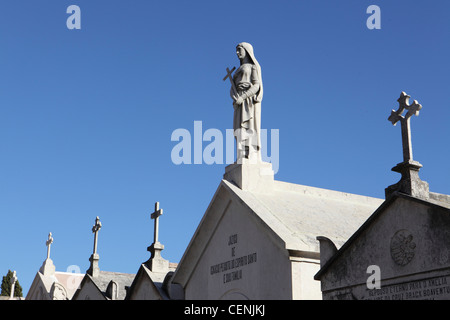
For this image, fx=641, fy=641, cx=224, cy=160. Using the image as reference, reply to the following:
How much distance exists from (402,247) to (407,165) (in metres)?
1.45

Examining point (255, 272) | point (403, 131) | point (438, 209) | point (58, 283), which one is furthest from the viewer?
point (58, 283)

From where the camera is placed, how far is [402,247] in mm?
10664

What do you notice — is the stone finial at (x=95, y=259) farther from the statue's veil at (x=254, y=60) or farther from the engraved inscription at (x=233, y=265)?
the statue's veil at (x=254, y=60)

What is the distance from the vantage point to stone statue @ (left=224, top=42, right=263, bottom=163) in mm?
16750

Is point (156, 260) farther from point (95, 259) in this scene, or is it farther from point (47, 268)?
point (47, 268)

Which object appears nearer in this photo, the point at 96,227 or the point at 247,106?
the point at 247,106

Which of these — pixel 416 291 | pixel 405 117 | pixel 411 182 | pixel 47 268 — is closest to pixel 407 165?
pixel 411 182

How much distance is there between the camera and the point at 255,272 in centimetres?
1452

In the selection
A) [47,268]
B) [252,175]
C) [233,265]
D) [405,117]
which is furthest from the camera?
[47,268]

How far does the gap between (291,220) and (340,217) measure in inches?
74.7

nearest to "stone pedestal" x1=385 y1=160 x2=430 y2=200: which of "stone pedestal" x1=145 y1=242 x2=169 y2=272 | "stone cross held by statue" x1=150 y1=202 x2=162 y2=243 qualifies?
"stone pedestal" x1=145 y1=242 x2=169 y2=272

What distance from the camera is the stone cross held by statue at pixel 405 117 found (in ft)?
37.8
